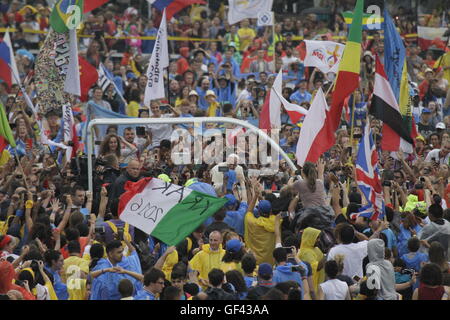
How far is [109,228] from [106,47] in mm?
14149

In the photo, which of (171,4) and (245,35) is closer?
(171,4)

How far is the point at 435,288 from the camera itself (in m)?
10.3

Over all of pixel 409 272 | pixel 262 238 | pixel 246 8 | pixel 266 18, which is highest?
pixel 246 8

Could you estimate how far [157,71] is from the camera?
1844 cm

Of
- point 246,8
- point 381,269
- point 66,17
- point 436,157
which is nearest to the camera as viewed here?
point 381,269

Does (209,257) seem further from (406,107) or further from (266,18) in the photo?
(266,18)

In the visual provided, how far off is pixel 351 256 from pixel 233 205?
2.64m

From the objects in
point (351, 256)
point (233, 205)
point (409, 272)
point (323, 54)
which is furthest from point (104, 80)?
point (409, 272)

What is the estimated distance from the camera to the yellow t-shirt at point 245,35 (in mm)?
25675

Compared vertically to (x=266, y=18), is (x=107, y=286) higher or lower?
Result: lower

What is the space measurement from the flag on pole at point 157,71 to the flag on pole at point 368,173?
16.8 ft

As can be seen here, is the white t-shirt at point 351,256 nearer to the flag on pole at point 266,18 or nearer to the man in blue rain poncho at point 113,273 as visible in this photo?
the man in blue rain poncho at point 113,273

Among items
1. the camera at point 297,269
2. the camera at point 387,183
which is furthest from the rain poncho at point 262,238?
the camera at point 387,183
